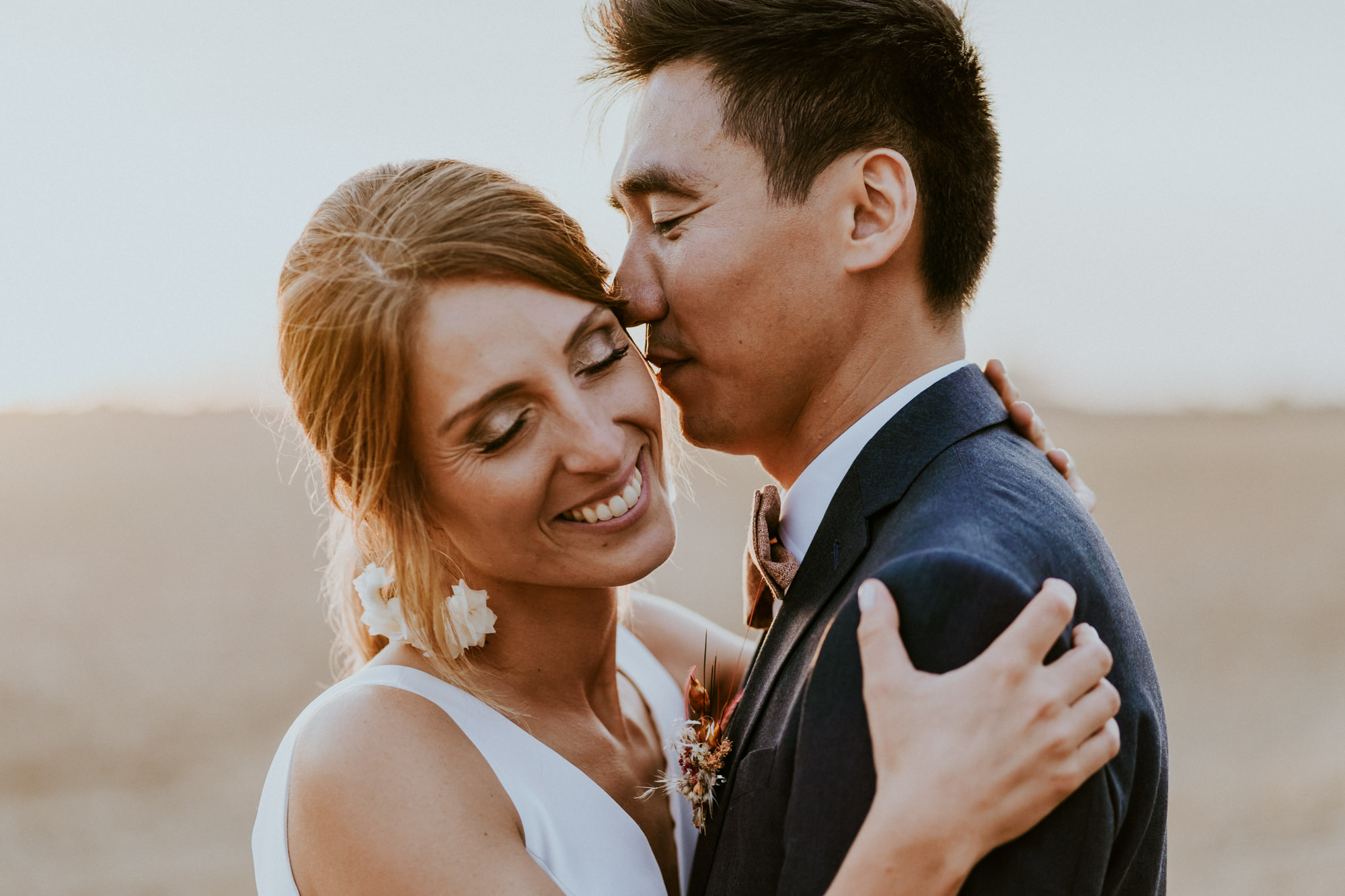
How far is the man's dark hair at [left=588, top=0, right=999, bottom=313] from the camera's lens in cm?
242

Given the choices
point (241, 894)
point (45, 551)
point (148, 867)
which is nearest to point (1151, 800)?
point (241, 894)

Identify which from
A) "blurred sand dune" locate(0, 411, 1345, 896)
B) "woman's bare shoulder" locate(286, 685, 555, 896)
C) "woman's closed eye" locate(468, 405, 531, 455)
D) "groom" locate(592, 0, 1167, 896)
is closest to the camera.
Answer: "groom" locate(592, 0, 1167, 896)

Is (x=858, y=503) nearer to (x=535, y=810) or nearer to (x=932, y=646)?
(x=932, y=646)

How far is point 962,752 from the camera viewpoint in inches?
66.4

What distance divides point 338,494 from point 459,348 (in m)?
0.67

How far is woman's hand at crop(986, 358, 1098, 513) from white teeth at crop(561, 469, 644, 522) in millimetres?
874

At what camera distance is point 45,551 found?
13977 millimetres

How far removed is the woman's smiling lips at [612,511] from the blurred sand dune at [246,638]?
1.88 metres

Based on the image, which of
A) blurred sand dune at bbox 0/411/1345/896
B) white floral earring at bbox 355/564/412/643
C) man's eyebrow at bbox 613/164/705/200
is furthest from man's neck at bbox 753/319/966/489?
blurred sand dune at bbox 0/411/1345/896

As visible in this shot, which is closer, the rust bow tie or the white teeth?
the rust bow tie

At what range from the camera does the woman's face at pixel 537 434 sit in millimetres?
2268

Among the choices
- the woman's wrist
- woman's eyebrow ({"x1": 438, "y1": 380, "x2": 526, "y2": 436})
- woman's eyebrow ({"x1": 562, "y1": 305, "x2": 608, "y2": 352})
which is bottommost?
the woman's wrist

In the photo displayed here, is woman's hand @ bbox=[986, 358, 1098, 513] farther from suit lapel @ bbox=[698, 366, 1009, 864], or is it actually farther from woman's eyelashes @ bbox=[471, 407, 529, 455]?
woman's eyelashes @ bbox=[471, 407, 529, 455]

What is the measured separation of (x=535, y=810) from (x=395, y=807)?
0.37 m
